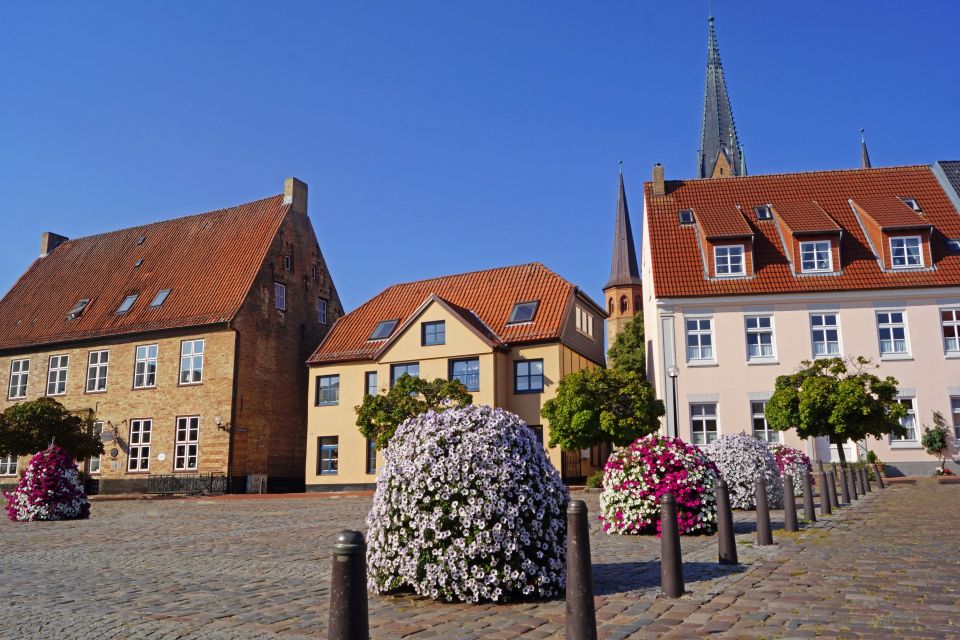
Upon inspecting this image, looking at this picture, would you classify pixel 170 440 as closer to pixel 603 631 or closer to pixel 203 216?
pixel 203 216

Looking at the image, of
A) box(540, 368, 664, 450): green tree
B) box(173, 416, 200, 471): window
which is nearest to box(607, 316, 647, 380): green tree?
box(540, 368, 664, 450): green tree

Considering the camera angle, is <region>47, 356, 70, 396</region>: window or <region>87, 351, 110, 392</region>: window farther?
<region>47, 356, 70, 396</region>: window

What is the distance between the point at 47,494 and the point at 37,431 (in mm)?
12477

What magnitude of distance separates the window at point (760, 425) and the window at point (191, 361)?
24040 millimetres

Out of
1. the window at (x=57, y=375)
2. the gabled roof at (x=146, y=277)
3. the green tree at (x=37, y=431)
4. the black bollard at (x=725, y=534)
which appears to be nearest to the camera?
the black bollard at (x=725, y=534)

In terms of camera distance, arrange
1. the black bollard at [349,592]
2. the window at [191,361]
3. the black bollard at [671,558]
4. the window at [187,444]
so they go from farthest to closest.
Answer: the window at [191,361] → the window at [187,444] → the black bollard at [671,558] → the black bollard at [349,592]

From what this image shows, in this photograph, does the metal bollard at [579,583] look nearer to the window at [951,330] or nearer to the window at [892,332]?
the window at [892,332]

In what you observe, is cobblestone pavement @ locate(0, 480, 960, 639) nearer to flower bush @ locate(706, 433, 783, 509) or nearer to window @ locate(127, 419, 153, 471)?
flower bush @ locate(706, 433, 783, 509)

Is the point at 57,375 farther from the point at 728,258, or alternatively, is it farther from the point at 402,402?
the point at 728,258

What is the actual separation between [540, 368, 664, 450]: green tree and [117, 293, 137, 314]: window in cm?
2445

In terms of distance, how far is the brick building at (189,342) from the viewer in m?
34.6

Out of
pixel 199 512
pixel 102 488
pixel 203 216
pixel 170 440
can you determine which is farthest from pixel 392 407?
pixel 203 216

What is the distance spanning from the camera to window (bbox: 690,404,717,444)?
1163 inches

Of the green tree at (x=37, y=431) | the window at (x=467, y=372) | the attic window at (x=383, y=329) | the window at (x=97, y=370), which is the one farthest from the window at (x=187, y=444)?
the window at (x=467, y=372)
